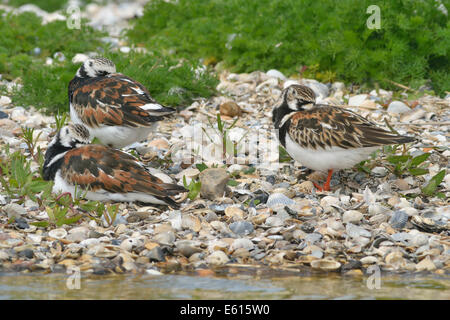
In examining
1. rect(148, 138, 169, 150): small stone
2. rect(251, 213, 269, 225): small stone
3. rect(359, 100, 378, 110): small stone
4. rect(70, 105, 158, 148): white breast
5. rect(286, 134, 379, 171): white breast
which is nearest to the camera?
rect(251, 213, 269, 225): small stone

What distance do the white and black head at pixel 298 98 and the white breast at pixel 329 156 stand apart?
0.47m

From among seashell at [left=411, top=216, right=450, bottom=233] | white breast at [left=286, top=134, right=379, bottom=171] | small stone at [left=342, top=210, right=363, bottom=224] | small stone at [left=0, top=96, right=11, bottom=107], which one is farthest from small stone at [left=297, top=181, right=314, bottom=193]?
small stone at [left=0, top=96, right=11, bottom=107]

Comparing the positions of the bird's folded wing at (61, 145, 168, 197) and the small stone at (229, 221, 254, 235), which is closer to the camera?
the small stone at (229, 221, 254, 235)

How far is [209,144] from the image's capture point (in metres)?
9.03

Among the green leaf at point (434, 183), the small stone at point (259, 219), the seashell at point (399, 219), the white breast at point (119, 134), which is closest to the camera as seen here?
the seashell at point (399, 219)

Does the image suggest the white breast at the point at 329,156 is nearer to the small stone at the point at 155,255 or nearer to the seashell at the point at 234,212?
the seashell at the point at 234,212

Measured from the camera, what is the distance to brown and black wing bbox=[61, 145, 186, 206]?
7.02 metres

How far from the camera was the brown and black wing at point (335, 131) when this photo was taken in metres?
7.21

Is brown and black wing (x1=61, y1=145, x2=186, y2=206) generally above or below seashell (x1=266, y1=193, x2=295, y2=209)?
above

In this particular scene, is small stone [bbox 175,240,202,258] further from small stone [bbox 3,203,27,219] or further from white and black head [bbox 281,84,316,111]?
white and black head [bbox 281,84,316,111]

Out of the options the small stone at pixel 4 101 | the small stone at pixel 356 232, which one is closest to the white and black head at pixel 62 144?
the small stone at pixel 356 232

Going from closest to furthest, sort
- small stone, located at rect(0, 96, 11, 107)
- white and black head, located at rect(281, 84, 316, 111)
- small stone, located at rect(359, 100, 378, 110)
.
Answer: white and black head, located at rect(281, 84, 316, 111) → small stone, located at rect(359, 100, 378, 110) → small stone, located at rect(0, 96, 11, 107)

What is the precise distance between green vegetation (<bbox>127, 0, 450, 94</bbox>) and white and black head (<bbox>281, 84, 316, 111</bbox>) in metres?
2.66

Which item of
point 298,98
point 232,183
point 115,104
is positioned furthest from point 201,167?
point 298,98
